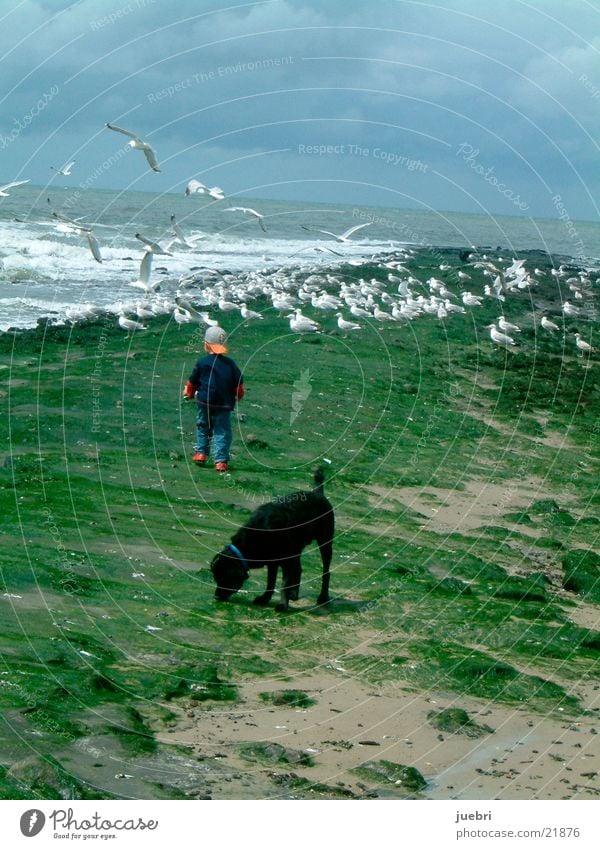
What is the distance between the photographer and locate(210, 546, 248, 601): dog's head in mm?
9828

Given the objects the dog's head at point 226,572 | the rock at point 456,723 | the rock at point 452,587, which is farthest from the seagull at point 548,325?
the rock at point 456,723

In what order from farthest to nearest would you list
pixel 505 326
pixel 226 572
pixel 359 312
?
pixel 359 312, pixel 505 326, pixel 226 572

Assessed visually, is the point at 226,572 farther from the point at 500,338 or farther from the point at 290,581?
the point at 500,338

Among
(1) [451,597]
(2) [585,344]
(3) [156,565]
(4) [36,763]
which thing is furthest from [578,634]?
(2) [585,344]

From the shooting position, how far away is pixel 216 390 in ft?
41.1

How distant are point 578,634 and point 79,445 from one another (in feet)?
22.2

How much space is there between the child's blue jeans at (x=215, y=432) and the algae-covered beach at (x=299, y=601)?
0.82ft

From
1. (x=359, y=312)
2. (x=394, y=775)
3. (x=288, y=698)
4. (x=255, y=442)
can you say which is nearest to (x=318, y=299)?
(x=359, y=312)

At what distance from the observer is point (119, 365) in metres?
20.8

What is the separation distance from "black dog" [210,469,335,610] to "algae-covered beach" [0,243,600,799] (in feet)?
0.75

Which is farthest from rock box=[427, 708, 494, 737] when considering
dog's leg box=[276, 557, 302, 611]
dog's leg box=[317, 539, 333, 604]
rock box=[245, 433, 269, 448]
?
rock box=[245, 433, 269, 448]

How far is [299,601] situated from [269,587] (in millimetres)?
403

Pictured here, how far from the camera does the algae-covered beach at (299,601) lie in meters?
7.29

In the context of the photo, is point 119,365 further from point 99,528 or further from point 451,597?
point 451,597
